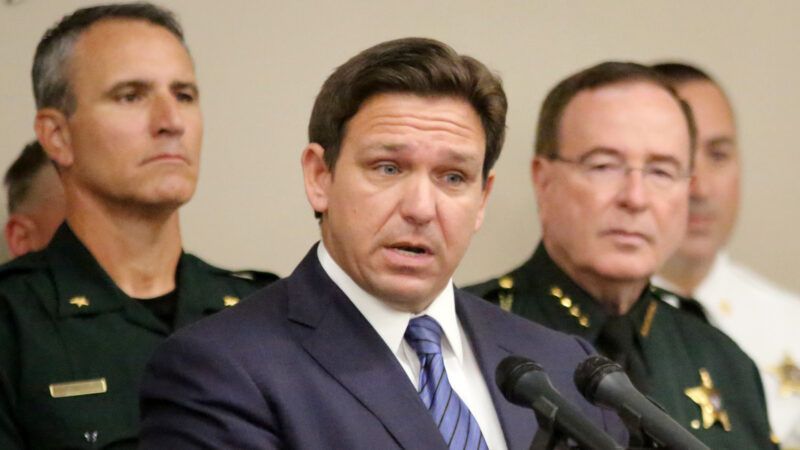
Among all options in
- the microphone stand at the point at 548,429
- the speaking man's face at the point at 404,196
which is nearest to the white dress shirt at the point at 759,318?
the speaking man's face at the point at 404,196

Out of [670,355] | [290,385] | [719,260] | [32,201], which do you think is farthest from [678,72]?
[290,385]

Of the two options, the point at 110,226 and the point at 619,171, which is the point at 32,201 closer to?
the point at 110,226

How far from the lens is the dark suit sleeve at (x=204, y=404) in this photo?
2271 mm

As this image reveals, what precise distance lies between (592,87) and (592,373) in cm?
159

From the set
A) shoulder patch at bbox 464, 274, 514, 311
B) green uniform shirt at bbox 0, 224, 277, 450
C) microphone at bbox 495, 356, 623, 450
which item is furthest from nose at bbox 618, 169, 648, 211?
microphone at bbox 495, 356, 623, 450

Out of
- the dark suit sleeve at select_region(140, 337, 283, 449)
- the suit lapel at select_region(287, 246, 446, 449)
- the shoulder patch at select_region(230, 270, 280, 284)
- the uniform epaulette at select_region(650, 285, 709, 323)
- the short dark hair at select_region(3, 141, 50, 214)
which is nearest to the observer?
the dark suit sleeve at select_region(140, 337, 283, 449)

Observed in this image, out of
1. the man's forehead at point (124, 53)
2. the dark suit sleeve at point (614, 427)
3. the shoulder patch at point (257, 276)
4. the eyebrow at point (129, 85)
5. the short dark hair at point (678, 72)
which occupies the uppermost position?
the man's forehead at point (124, 53)

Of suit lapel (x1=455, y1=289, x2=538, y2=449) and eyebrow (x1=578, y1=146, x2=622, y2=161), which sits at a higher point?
eyebrow (x1=578, y1=146, x2=622, y2=161)

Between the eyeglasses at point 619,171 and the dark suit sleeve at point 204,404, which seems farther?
the eyeglasses at point 619,171

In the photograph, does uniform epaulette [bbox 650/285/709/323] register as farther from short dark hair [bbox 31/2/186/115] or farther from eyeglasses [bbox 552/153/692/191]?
short dark hair [bbox 31/2/186/115]

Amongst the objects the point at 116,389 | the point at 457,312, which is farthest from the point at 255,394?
the point at 116,389

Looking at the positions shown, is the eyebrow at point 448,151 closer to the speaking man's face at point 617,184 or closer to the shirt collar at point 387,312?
the shirt collar at point 387,312

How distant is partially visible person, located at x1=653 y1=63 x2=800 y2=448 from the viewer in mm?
4168

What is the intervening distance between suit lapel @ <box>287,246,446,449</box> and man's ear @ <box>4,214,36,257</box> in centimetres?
124
